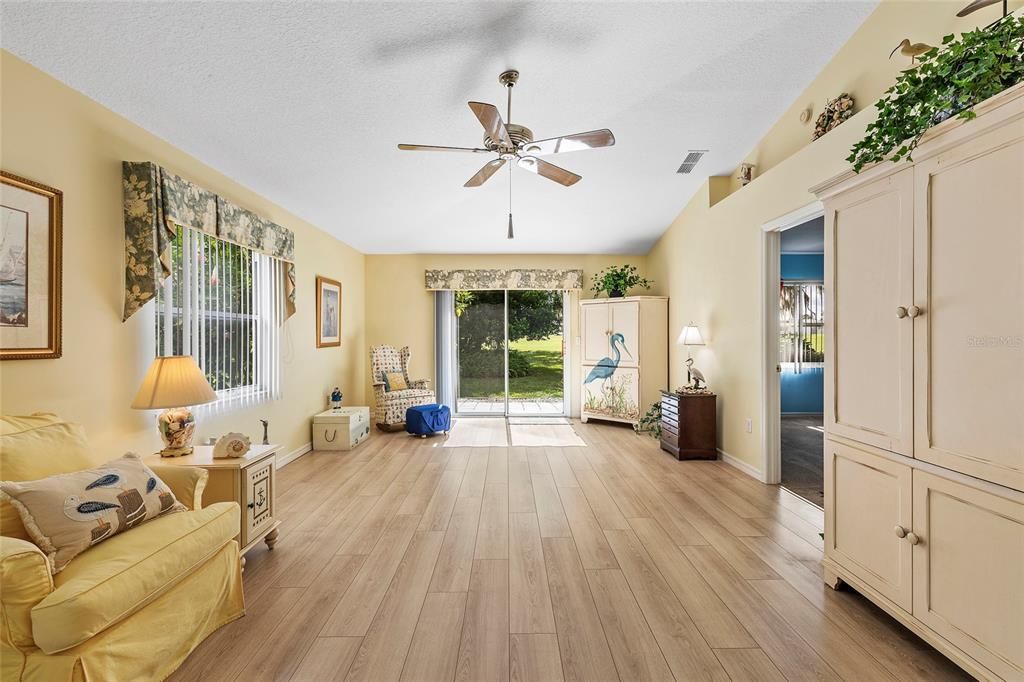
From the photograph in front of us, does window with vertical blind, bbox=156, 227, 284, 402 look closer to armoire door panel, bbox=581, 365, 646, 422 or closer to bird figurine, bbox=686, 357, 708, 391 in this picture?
armoire door panel, bbox=581, 365, 646, 422

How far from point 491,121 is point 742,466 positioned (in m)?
3.69

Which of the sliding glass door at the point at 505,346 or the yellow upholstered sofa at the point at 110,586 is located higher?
the sliding glass door at the point at 505,346

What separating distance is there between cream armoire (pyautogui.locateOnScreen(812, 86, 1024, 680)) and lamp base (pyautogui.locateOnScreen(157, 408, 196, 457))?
343 centimetres

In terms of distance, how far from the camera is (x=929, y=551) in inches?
68.2

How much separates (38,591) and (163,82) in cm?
252

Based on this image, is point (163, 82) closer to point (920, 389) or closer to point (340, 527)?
point (340, 527)

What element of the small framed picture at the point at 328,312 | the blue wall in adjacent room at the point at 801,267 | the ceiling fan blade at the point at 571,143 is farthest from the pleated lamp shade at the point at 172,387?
the blue wall in adjacent room at the point at 801,267

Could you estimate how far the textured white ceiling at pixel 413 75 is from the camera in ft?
7.64

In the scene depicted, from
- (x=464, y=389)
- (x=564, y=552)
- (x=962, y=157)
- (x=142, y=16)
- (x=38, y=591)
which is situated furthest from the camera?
(x=464, y=389)

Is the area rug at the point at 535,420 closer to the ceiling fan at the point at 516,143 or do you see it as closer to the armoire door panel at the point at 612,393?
the armoire door panel at the point at 612,393

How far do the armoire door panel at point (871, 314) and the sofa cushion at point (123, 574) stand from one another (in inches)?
112

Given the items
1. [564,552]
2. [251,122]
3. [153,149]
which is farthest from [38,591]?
[251,122]

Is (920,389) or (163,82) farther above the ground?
(163,82)

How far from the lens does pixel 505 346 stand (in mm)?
7109
